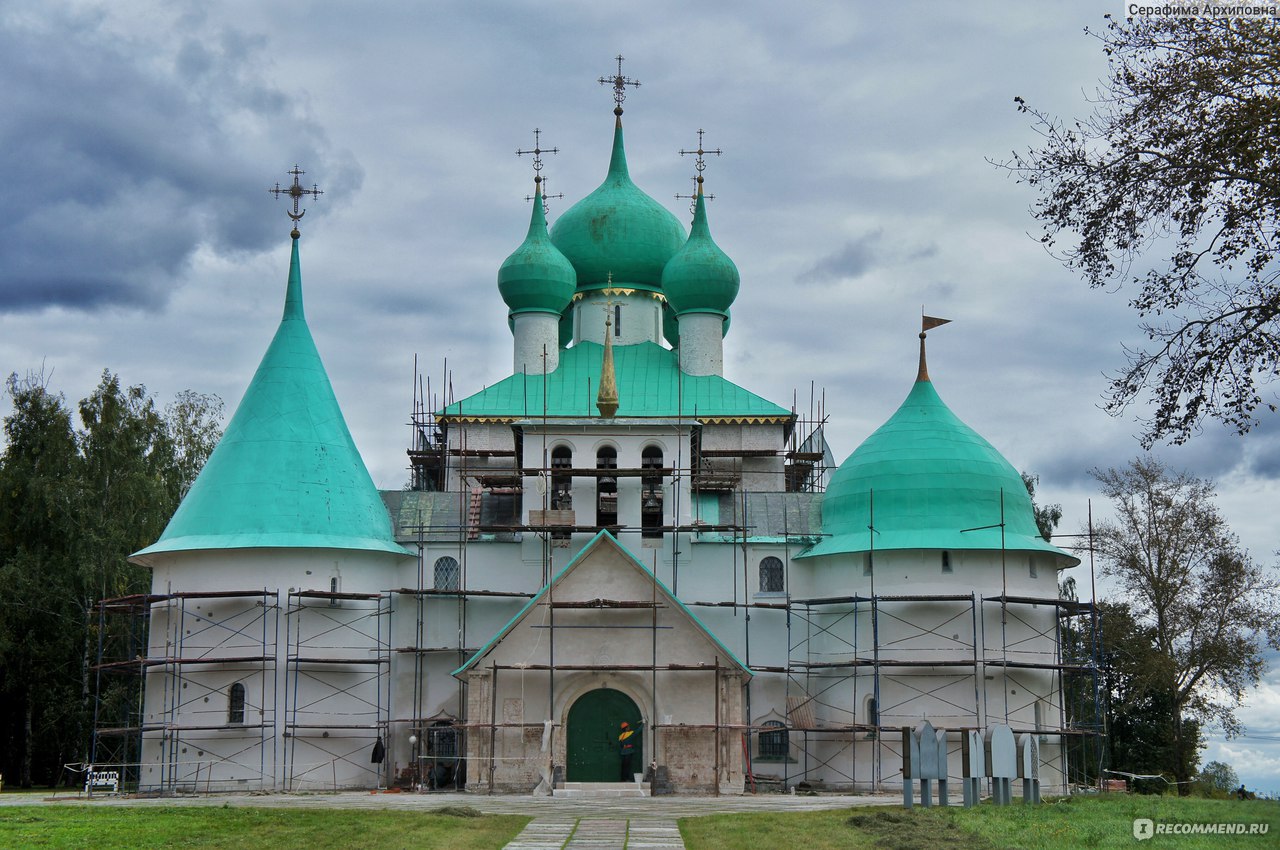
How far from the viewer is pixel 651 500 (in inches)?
1352

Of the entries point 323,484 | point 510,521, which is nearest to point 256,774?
point 323,484

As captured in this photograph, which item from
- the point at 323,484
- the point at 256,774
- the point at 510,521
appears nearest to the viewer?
the point at 256,774

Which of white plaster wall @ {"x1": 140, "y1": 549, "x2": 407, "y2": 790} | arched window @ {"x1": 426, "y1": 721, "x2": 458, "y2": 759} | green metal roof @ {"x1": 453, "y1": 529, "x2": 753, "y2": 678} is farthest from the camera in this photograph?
arched window @ {"x1": 426, "y1": 721, "x2": 458, "y2": 759}

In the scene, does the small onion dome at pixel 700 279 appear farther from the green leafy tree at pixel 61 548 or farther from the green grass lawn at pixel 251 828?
the green grass lawn at pixel 251 828

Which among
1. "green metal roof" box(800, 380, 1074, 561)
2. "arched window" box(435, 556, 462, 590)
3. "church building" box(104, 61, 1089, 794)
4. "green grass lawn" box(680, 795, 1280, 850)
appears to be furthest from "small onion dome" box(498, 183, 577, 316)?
"green grass lawn" box(680, 795, 1280, 850)

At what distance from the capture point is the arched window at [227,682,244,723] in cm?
3030

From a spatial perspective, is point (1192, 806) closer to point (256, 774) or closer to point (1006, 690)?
point (1006, 690)

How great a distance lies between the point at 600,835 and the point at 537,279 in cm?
2261

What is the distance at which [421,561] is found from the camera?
3366 cm

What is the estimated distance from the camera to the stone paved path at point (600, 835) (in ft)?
55.3

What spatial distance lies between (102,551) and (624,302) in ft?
50.2

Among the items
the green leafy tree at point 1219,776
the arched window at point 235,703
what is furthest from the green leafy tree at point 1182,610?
the arched window at point 235,703

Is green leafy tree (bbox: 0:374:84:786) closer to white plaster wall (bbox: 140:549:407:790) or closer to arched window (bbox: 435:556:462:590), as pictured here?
white plaster wall (bbox: 140:549:407:790)

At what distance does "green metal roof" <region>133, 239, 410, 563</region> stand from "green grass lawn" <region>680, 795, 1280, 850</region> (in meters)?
13.2
